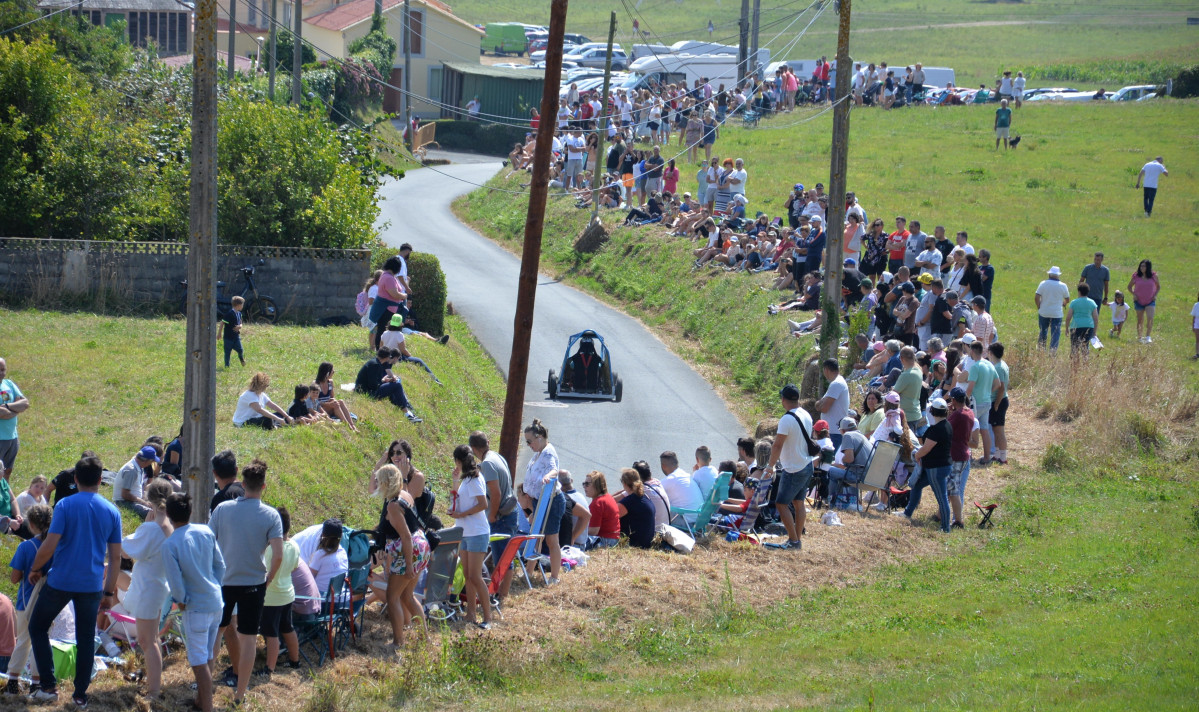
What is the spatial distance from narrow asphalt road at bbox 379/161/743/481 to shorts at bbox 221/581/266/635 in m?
9.45

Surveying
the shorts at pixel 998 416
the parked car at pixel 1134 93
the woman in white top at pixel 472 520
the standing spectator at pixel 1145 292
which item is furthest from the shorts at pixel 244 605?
Answer: the parked car at pixel 1134 93

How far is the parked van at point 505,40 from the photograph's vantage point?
83.2 metres

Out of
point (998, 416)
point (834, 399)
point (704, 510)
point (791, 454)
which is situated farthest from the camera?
point (998, 416)

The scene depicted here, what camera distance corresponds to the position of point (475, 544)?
31.4 feet

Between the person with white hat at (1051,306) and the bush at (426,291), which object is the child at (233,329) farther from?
the person with white hat at (1051,306)

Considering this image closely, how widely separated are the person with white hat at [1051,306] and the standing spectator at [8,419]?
16.2m

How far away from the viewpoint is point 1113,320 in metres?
21.8

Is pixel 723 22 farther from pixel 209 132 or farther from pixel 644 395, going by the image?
pixel 209 132

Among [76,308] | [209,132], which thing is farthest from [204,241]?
[76,308]

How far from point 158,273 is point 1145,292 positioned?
763 inches

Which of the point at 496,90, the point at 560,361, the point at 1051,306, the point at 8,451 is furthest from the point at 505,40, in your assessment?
the point at 8,451

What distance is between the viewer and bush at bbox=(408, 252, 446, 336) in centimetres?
2308

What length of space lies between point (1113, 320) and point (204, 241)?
18.8 m

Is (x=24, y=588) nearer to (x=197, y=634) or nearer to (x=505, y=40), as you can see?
(x=197, y=634)
